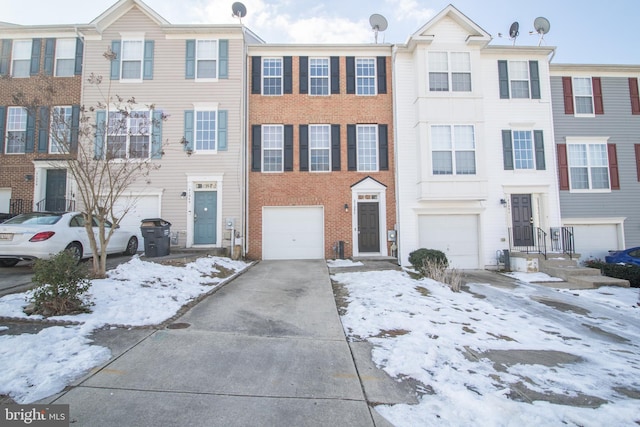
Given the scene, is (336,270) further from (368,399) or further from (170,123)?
(170,123)

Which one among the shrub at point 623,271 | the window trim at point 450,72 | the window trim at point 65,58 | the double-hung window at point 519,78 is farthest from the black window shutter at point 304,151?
the shrub at point 623,271

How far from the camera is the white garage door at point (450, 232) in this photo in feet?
41.2

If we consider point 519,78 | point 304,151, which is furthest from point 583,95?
point 304,151

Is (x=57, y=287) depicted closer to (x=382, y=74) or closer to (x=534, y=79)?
(x=382, y=74)

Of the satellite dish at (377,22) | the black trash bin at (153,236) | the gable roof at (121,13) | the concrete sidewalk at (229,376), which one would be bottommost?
the concrete sidewalk at (229,376)

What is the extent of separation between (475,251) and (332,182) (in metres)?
6.40

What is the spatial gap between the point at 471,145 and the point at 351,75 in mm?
5683

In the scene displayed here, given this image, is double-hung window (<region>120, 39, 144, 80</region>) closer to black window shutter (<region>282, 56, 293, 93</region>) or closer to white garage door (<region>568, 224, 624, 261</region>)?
black window shutter (<region>282, 56, 293, 93</region>)

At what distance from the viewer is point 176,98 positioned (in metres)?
12.5

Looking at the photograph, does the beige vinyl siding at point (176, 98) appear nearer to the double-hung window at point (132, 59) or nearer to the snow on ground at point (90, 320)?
the double-hung window at point (132, 59)

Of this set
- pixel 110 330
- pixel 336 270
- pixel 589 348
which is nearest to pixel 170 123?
pixel 336 270

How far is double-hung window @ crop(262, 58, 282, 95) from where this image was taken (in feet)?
43.2

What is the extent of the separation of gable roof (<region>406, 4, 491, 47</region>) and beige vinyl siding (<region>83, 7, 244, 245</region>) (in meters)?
7.11

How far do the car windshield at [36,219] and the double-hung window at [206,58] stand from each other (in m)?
7.59
